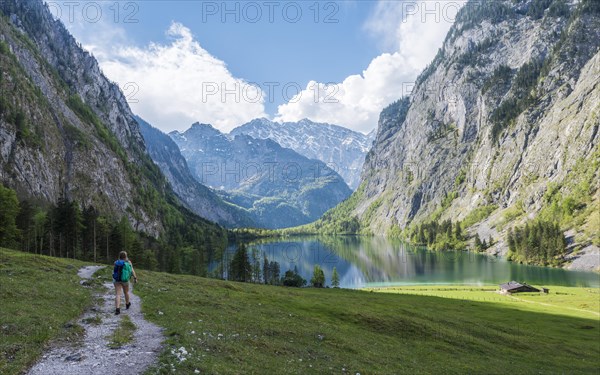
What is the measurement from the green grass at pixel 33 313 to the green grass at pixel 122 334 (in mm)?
1928

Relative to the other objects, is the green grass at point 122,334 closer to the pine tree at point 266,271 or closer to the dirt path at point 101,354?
the dirt path at point 101,354

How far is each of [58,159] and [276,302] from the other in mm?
173301

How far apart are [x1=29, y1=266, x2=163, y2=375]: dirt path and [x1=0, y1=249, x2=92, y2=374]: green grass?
74cm

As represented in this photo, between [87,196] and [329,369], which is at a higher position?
[87,196]

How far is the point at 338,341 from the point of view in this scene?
3559 centimetres

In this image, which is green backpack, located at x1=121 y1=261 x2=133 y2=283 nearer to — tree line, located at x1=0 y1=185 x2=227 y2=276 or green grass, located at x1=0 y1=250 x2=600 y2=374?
green grass, located at x1=0 y1=250 x2=600 y2=374

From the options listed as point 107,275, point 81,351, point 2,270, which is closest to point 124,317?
point 81,351

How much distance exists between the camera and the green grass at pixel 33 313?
17.2m

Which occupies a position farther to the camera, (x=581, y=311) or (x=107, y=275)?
(x=581, y=311)

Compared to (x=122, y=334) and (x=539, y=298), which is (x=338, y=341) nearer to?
(x=122, y=334)

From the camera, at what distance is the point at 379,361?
1246 inches

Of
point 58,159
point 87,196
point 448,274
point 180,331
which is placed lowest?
point 448,274

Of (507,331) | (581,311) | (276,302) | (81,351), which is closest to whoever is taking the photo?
(81,351)

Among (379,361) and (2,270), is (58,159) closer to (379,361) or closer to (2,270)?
(2,270)
